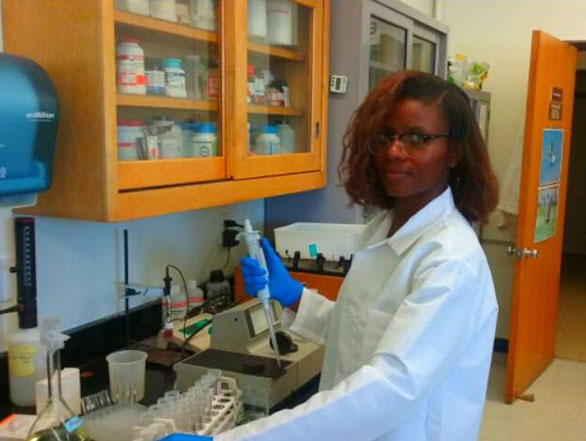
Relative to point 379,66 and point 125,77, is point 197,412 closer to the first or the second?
point 125,77

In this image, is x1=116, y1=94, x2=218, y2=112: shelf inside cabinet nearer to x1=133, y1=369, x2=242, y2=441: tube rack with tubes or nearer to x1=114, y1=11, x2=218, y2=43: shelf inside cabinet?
x1=114, y1=11, x2=218, y2=43: shelf inside cabinet

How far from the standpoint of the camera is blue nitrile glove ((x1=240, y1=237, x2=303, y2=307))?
1.51m

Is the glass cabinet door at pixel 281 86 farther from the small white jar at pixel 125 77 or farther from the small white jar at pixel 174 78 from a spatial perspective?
the small white jar at pixel 125 77

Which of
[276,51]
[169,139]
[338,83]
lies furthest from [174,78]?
[338,83]

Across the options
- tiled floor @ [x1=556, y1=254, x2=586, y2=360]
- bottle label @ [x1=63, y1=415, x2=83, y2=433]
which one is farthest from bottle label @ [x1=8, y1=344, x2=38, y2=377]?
tiled floor @ [x1=556, y1=254, x2=586, y2=360]

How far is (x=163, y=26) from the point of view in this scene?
152 centimetres

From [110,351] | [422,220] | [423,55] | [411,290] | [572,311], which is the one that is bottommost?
[572,311]

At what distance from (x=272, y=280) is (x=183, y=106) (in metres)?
0.53

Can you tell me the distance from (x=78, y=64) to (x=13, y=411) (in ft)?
2.68

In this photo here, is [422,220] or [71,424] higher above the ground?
[422,220]

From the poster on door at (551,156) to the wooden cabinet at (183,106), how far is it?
1630mm

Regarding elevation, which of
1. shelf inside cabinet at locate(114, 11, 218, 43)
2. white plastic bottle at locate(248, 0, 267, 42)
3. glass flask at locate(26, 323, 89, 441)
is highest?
white plastic bottle at locate(248, 0, 267, 42)

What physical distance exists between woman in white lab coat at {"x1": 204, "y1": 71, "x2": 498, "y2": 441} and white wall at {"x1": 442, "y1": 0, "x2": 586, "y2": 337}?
8.97ft

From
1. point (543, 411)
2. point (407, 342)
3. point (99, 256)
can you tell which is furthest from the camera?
point (543, 411)
